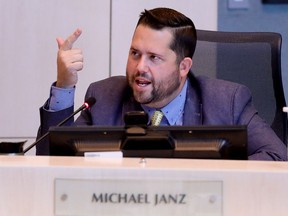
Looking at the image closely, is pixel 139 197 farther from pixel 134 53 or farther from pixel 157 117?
pixel 134 53

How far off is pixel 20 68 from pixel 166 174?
2.00 metres

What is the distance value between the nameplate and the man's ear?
113cm

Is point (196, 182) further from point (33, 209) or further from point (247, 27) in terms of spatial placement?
point (247, 27)

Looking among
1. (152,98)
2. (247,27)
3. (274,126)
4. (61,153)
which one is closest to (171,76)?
(152,98)

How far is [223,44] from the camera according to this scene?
79.1 inches

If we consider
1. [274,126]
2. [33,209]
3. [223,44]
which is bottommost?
[274,126]

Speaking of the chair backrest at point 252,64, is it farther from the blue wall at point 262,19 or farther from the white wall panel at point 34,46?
the white wall panel at point 34,46

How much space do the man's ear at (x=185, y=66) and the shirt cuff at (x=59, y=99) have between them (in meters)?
0.37

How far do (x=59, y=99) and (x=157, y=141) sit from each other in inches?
28.5

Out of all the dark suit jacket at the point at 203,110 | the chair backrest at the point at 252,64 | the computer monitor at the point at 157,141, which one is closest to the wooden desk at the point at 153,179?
the computer monitor at the point at 157,141

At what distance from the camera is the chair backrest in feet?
6.47

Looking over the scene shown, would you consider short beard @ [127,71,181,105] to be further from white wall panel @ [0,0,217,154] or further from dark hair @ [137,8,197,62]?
white wall panel @ [0,0,217,154]

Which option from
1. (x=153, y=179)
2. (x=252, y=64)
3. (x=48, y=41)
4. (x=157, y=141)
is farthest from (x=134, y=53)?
(x=153, y=179)

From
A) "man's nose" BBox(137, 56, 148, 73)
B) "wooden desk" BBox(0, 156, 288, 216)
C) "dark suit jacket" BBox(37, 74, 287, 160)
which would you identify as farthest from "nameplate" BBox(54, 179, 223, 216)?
"man's nose" BBox(137, 56, 148, 73)
